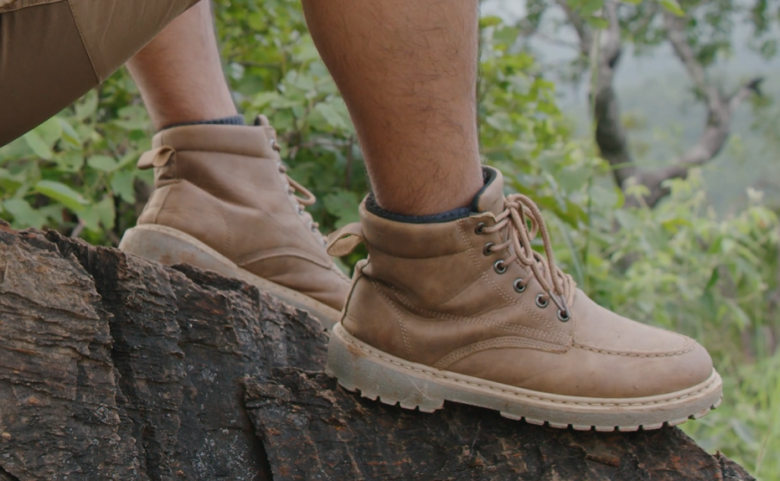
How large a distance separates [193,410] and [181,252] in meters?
0.45

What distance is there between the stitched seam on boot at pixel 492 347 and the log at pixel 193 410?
98 millimetres

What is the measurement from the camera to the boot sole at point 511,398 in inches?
46.8

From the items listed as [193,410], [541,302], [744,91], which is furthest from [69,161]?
[744,91]

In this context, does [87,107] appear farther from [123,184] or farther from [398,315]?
[398,315]

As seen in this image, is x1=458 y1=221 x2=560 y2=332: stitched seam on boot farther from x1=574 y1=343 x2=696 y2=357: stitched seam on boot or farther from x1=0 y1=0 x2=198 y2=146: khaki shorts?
x1=0 y1=0 x2=198 y2=146: khaki shorts

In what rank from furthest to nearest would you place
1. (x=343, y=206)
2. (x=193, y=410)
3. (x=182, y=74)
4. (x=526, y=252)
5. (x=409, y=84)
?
1. (x=343, y=206)
2. (x=182, y=74)
3. (x=526, y=252)
4. (x=193, y=410)
5. (x=409, y=84)

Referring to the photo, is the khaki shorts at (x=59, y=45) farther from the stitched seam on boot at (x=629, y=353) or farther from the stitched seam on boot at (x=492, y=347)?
the stitched seam on boot at (x=629, y=353)

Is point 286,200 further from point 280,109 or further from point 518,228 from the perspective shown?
point 280,109

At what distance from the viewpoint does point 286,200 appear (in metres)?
1.59

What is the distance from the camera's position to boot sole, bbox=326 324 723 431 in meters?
1.19

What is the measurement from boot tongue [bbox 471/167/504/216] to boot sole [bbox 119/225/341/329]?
550 mm

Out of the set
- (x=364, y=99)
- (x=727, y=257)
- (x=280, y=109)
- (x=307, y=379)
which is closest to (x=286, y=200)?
(x=307, y=379)

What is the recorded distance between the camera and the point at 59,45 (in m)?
0.83

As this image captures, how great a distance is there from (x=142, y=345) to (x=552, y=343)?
660 mm
